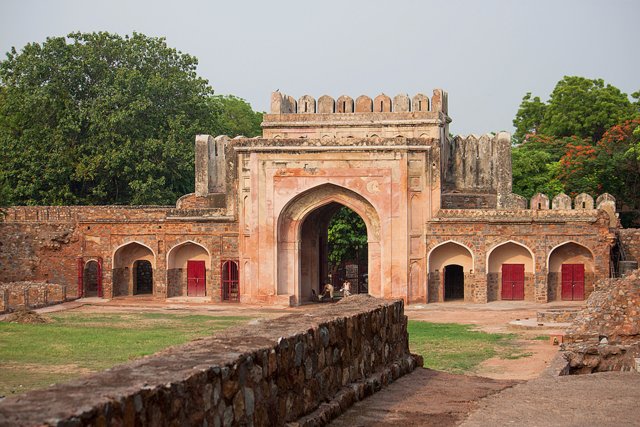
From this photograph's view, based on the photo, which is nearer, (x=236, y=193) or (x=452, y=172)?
(x=236, y=193)

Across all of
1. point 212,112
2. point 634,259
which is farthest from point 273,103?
point 634,259

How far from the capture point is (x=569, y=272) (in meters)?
26.3

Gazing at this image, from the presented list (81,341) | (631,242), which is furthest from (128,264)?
(631,242)

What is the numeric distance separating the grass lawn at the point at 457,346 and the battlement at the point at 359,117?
9.25 m

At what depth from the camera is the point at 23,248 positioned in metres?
28.0

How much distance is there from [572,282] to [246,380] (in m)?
22.3

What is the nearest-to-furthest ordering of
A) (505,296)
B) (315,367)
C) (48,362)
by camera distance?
(315,367) → (48,362) → (505,296)

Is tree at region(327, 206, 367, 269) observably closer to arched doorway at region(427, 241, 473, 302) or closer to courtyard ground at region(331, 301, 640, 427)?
arched doorway at region(427, 241, 473, 302)

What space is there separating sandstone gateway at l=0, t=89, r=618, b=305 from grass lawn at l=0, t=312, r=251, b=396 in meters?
3.82

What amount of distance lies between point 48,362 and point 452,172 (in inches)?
674

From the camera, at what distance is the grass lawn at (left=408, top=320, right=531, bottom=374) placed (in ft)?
48.6

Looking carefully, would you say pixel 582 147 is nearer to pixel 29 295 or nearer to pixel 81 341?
pixel 29 295

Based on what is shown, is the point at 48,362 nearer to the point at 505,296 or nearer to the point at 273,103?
the point at 505,296

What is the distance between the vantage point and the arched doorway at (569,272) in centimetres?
2619
